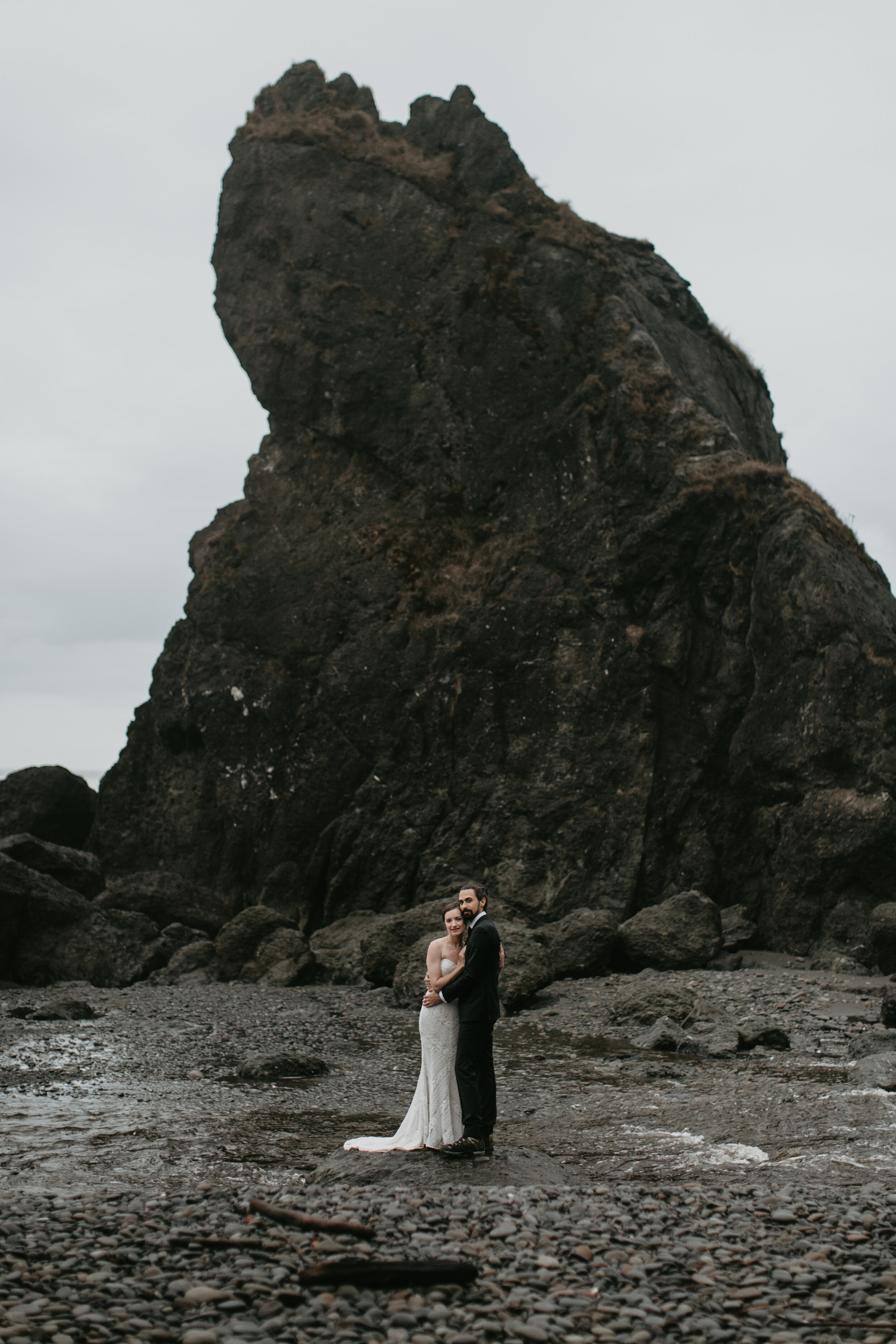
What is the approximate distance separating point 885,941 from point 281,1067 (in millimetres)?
13342

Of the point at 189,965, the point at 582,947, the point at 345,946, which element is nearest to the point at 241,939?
the point at 189,965

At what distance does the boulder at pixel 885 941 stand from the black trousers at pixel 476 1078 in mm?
14853

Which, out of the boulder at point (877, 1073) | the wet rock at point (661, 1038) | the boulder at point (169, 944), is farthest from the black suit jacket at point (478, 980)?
the boulder at point (169, 944)

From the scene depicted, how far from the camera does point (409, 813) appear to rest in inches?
1200

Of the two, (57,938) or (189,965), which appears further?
(57,938)

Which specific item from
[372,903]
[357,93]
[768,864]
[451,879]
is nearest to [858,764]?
[768,864]

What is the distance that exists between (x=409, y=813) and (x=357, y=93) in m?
25.9

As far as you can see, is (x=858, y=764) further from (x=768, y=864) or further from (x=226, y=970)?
(x=226, y=970)

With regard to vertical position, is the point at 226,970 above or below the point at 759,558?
below

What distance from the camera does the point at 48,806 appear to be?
118ft

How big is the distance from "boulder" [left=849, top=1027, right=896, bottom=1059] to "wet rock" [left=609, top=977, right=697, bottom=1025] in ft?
11.2

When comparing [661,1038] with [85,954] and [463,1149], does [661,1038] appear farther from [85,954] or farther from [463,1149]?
[85,954]

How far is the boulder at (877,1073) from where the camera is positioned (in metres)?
13.0

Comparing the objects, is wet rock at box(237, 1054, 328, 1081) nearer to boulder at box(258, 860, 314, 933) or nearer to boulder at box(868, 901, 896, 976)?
boulder at box(868, 901, 896, 976)
